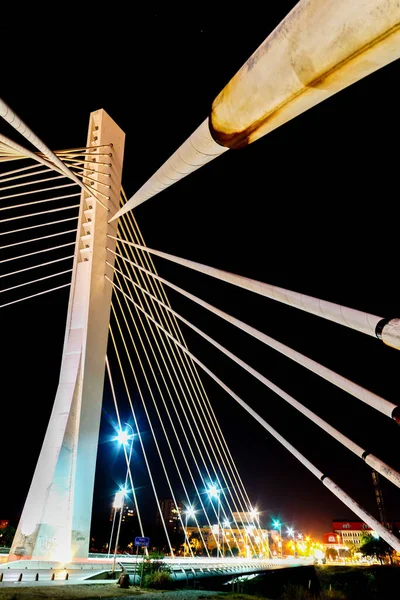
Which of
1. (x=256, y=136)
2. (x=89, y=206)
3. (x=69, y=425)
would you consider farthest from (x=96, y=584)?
(x=256, y=136)

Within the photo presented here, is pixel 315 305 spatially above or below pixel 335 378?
above

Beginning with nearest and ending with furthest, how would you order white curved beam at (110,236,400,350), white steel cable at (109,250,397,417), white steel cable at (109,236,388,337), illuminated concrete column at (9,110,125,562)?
white curved beam at (110,236,400,350) < white steel cable at (109,236,388,337) < white steel cable at (109,250,397,417) < illuminated concrete column at (9,110,125,562)

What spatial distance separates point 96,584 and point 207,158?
994cm

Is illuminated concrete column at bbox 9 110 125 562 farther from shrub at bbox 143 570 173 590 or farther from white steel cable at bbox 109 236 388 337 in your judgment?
white steel cable at bbox 109 236 388 337

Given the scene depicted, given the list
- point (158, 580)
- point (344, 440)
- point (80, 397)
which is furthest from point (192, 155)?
point (158, 580)

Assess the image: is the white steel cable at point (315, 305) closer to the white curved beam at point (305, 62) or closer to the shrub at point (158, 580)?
the white curved beam at point (305, 62)

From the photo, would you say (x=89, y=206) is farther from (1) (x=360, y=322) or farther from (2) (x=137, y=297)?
(1) (x=360, y=322)

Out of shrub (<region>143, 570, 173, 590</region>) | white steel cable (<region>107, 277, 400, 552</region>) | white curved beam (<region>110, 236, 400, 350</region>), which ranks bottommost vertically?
shrub (<region>143, 570, 173, 590</region>)

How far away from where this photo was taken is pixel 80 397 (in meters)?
11.0

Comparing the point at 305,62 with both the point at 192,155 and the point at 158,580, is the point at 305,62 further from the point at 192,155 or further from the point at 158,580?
the point at 158,580

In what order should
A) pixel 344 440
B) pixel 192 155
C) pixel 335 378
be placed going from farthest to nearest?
pixel 344 440, pixel 335 378, pixel 192 155

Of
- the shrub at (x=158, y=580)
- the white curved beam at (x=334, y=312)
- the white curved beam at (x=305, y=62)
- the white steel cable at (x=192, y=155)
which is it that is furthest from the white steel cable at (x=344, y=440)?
the shrub at (x=158, y=580)

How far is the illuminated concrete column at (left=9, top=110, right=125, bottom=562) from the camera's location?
9.78m

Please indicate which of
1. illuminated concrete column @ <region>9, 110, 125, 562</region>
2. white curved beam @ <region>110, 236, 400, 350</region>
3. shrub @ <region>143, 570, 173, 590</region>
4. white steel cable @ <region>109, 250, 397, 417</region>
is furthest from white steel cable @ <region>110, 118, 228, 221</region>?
shrub @ <region>143, 570, 173, 590</region>
